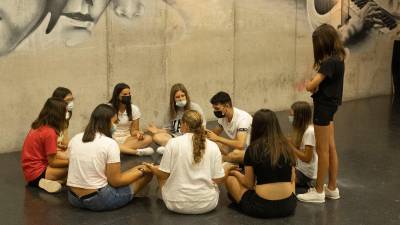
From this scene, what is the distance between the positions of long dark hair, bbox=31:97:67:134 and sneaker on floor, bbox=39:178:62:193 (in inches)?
19.3

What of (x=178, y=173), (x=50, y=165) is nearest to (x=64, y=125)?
(x=50, y=165)

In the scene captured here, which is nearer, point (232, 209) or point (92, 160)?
point (92, 160)

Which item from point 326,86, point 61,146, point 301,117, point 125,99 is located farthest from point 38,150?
point 326,86

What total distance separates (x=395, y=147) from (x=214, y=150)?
3510 mm

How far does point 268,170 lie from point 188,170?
0.65 m

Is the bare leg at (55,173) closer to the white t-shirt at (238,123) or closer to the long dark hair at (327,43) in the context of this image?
the white t-shirt at (238,123)

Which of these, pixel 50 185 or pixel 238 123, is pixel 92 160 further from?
pixel 238 123

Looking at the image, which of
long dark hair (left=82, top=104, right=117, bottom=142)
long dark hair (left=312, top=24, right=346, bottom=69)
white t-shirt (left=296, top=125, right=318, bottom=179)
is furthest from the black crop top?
long dark hair (left=82, top=104, right=117, bottom=142)

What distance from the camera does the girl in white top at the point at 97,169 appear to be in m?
4.71

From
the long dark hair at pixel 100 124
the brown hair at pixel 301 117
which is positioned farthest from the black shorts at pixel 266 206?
the long dark hair at pixel 100 124

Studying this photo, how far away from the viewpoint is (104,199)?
483cm

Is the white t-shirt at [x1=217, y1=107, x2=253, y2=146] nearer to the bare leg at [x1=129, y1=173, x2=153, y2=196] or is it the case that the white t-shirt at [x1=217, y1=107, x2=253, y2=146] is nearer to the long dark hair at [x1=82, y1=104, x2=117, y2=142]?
the bare leg at [x1=129, y1=173, x2=153, y2=196]

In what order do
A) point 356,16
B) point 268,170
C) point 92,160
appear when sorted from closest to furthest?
point 268,170, point 92,160, point 356,16

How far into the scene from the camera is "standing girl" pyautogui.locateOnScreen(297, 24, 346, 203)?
478cm
